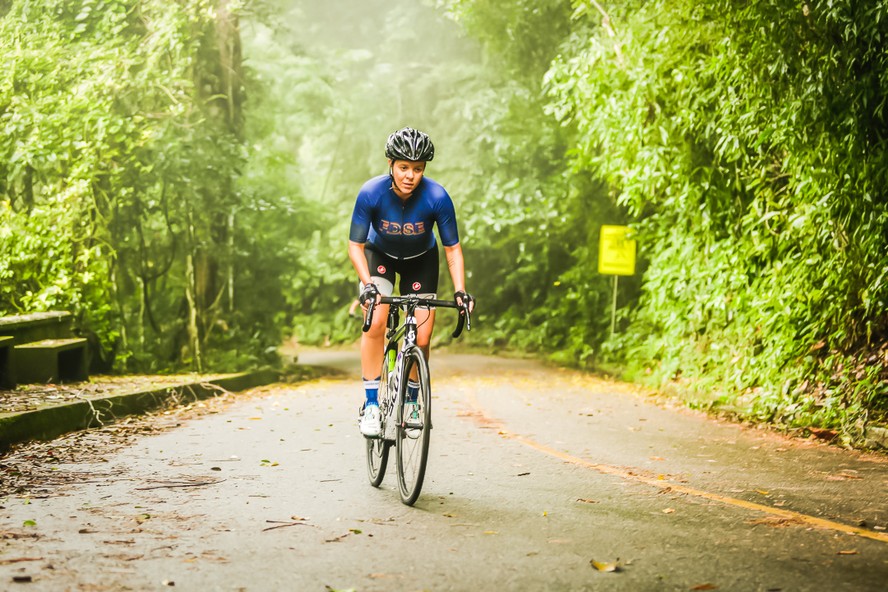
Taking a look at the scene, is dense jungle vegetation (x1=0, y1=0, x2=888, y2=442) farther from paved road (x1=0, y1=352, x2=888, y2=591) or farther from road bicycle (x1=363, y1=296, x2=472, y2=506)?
road bicycle (x1=363, y1=296, x2=472, y2=506)

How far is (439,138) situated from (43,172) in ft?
60.1

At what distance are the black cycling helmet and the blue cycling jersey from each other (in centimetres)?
21

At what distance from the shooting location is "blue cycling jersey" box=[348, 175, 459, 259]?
6.72 m

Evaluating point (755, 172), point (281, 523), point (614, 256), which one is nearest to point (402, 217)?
point (281, 523)

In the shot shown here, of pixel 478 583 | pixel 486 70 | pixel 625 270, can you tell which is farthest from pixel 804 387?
pixel 486 70

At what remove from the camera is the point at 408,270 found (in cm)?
700

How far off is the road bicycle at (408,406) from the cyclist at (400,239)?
0.33 ft

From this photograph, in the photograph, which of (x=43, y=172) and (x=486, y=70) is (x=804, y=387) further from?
(x=486, y=70)

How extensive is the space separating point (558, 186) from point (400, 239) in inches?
785

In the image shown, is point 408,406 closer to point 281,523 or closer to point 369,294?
point 369,294

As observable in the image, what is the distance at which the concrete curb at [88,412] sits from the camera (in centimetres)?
853

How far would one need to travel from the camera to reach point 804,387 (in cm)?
1038

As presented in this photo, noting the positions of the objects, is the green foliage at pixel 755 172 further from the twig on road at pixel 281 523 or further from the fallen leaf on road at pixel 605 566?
the twig on road at pixel 281 523

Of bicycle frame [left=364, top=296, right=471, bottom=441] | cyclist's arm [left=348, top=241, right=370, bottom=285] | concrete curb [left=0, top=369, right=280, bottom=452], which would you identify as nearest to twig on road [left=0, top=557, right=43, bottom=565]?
bicycle frame [left=364, top=296, right=471, bottom=441]
